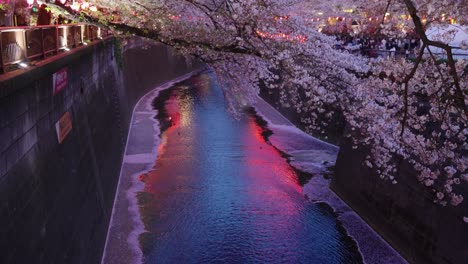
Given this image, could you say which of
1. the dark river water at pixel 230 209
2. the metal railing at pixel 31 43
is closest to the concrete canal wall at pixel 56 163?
the metal railing at pixel 31 43

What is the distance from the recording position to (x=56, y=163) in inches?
297

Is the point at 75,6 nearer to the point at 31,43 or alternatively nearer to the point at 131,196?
the point at 31,43

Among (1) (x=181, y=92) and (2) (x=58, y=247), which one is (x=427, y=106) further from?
(1) (x=181, y=92)

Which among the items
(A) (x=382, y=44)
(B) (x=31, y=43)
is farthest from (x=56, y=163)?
(A) (x=382, y=44)

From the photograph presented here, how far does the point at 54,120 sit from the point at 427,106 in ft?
29.3

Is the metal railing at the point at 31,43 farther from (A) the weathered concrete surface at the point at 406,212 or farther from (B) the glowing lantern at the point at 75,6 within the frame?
(A) the weathered concrete surface at the point at 406,212

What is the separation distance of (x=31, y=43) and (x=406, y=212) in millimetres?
10234

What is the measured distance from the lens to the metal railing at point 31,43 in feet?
19.5

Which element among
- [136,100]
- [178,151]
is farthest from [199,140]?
[136,100]

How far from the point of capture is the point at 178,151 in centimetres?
2025

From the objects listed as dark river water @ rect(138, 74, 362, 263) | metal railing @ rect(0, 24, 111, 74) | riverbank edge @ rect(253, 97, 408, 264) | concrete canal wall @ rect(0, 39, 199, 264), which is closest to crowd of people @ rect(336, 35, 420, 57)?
riverbank edge @ rect(253, 97, 408, 264)

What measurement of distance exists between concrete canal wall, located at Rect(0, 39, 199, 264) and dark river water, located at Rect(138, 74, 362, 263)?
5.93 feet

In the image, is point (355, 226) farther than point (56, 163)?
Yes

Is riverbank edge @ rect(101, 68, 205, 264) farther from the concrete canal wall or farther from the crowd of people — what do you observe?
the crowd of people
